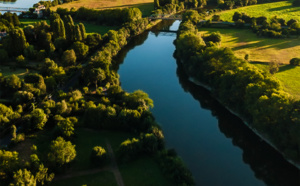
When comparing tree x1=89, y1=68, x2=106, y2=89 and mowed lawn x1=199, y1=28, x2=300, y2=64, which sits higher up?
tree x1=89, y1=68, x2=106, y2=89

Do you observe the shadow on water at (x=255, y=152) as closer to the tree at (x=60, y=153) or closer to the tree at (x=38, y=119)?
the tree at (x=60, y=153)

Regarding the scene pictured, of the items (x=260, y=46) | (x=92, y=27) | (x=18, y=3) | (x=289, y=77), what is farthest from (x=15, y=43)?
(x=18, y=3)

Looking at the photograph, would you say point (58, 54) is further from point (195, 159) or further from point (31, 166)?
point (195, 159)

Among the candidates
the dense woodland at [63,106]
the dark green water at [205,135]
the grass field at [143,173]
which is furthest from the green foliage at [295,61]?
the grass field at [143,173]

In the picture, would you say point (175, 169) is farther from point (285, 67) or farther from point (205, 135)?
point (285, 67)

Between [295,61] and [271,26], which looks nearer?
[295,61]

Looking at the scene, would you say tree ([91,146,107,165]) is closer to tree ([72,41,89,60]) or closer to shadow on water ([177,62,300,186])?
shadow on water ([177,62,300,186])

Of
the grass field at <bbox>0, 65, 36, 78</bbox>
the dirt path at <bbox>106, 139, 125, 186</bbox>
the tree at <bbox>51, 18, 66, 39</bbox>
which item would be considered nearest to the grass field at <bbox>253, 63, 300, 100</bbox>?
the dirt path at <bbox>106, 139, 125, 186</bbox>
